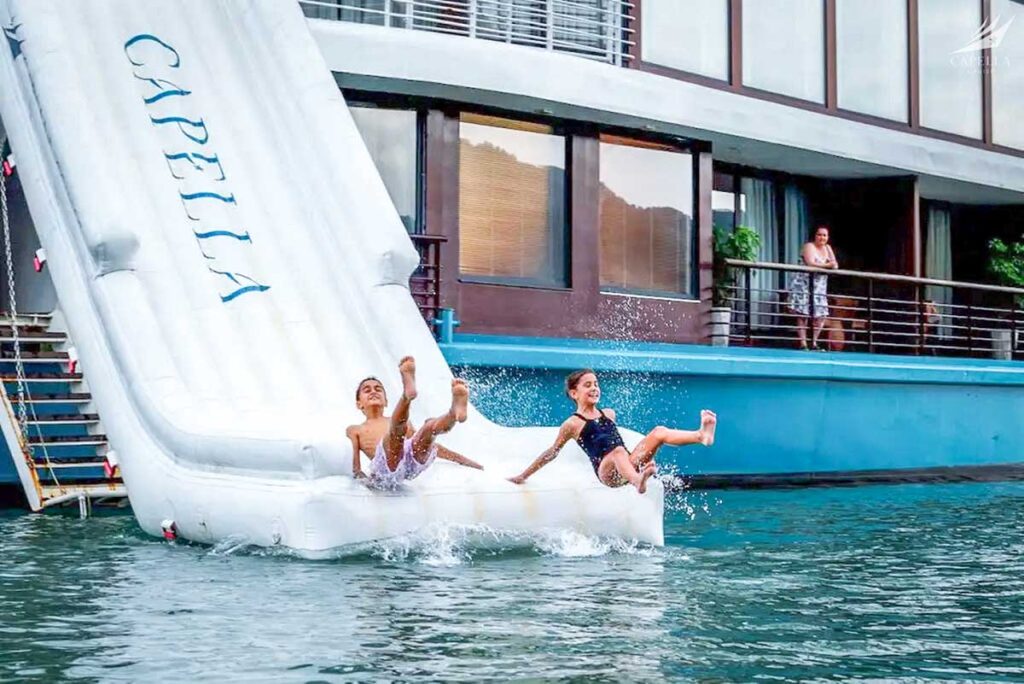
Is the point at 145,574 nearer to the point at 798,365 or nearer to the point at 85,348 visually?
the point at 85,348

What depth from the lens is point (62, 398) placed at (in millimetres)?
9883

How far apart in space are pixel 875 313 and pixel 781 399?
361 cm

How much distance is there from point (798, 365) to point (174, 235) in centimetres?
474

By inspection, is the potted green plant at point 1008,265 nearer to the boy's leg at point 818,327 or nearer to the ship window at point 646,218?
the boy's leg at point 818,327

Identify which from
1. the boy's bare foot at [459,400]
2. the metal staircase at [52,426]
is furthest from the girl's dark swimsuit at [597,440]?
the metal staircase at [52,426]

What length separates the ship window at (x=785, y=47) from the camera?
13.3m

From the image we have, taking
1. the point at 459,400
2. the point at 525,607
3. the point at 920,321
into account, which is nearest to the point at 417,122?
the point at 459,400

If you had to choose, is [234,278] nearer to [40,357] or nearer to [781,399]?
[40,357]

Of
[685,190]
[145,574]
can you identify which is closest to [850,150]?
[685,190]

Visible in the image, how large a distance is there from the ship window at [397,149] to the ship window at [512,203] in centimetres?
36

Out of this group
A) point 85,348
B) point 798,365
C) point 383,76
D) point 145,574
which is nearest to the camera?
point 145,574

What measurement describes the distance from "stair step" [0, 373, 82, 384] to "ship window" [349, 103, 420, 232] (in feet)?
8.51

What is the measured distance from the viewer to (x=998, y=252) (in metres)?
15.7

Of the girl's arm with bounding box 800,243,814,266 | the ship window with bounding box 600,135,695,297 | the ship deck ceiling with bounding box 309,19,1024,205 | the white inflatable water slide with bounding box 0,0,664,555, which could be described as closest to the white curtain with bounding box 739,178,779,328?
the ship deck ceiling with bounding box 309,19,1024,205
